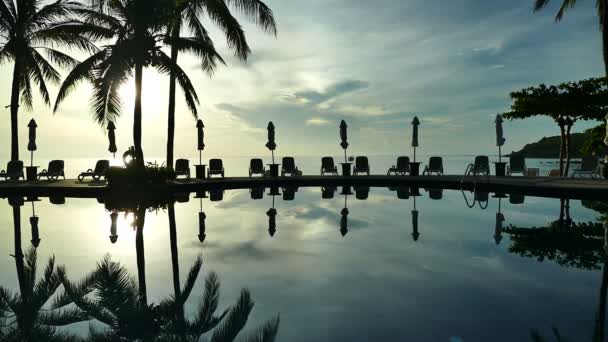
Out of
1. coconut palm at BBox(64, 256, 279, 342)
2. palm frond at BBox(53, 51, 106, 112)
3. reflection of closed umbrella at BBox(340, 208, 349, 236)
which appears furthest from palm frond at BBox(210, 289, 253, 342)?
palm frond at BBox(53, 51, 106, 112)

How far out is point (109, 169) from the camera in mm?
11625

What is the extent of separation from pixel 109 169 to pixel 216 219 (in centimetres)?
530

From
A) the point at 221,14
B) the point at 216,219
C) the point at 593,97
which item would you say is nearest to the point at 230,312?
the point at 216,219

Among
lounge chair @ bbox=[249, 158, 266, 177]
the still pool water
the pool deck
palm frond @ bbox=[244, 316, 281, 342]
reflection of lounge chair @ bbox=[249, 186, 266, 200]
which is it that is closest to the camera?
palm frond @ bbox=[244, 316, 281, 342]

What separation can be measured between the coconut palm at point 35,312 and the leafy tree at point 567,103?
18.6 metres

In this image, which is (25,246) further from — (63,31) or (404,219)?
(63,31)

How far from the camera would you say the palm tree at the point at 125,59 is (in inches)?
447

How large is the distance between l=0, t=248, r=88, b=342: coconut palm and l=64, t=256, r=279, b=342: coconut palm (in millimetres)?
127

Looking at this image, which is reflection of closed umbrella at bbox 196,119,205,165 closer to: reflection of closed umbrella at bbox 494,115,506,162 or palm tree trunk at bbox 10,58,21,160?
palm tree trunk at bbox 10,58,21,160

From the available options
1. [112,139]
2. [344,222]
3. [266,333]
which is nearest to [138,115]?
[112,139]

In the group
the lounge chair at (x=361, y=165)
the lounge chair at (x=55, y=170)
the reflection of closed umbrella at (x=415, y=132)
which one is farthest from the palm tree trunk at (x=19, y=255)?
the reflection of closed umbrella at (x=415, y=132)

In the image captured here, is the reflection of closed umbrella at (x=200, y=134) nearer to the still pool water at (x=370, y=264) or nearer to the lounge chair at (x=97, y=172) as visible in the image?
the lounge chair at (x=97, y=172)

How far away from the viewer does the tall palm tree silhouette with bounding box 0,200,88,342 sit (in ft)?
9.52

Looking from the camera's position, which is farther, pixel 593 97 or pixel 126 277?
pixel 593 97
